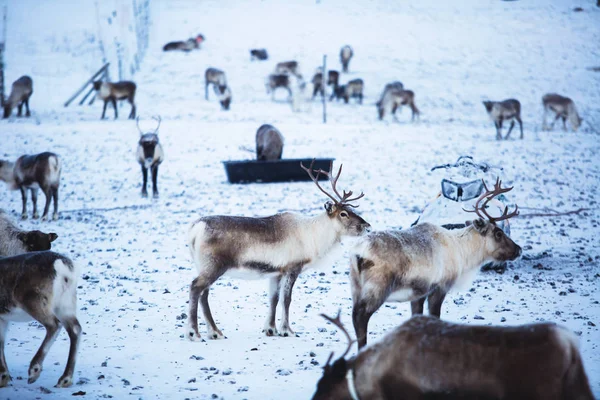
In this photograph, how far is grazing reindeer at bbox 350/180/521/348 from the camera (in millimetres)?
4746

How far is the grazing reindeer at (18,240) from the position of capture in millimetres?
5633

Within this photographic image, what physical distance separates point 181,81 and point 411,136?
1145 centimetres

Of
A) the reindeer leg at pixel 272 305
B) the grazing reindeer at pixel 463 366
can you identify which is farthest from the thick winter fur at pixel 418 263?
the grazing reindeer at pixel 463 366

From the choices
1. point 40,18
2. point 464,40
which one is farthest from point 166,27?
point 464,40

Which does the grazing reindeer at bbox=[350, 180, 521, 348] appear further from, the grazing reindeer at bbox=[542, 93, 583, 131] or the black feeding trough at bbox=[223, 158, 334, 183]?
the grazing reindeer at bbox=[542, 93, 583, 131]

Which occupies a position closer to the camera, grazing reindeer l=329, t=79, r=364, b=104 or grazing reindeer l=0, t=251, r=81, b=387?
grazing reindeer l=0, t=251, r=81, b=387

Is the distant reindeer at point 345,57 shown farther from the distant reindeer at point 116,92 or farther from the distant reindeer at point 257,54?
the distant reindeer at point 116,92

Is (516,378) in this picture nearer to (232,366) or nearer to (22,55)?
(232,366)

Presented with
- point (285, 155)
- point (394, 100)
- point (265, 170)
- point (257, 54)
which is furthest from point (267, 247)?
point (257, 54)

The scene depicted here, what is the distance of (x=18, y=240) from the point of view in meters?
5.80

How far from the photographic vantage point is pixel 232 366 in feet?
15.6

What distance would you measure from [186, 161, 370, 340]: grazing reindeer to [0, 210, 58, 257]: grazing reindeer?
3.88 ft

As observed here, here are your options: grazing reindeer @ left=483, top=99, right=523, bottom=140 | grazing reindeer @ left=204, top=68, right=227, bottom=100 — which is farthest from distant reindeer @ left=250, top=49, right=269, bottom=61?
grazing reindeer @ left=483, top=99, right=523, bottom=140

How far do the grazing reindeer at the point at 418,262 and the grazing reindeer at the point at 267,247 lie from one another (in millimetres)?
833
